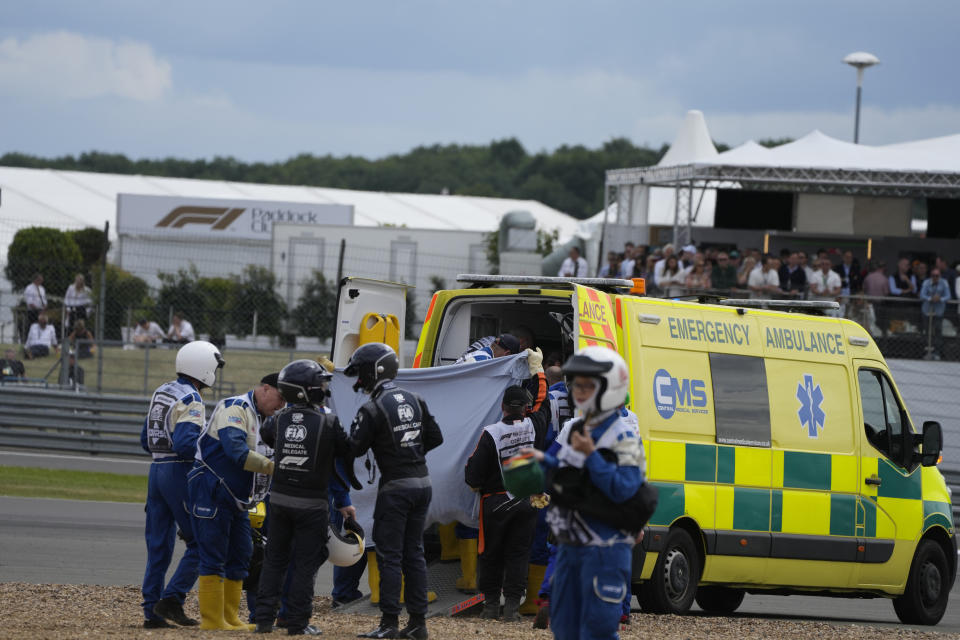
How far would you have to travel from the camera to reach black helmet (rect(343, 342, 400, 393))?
25.9ft

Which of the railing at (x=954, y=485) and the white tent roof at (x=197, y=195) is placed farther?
the white tent roof at (x=197, y=195)

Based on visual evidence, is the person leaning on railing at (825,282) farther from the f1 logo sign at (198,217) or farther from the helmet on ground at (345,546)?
the f1 logo sign at (198,217)

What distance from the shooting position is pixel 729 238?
26859mm

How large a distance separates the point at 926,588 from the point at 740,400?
8.81 feet

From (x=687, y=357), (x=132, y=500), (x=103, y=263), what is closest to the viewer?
(x=687, y=357)

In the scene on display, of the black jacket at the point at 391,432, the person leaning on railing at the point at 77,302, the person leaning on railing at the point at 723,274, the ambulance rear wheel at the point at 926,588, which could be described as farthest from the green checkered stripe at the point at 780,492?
the person leaning on railing at the point at 77,302

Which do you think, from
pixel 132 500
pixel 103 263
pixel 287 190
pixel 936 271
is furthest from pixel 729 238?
pixel 287 190

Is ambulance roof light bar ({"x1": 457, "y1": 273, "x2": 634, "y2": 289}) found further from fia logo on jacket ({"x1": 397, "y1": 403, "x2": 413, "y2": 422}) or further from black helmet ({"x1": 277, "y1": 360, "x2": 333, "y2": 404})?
black helmet ({"x1": 277, "y1": 360, "x2": 333, "y2": 404})

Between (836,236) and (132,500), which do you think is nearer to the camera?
(132,500)

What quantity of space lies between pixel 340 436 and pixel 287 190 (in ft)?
165

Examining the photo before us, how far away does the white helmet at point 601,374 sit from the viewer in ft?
18.5

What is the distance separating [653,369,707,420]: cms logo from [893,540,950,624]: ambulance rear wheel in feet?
9.01

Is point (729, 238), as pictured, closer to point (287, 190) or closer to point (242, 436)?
point (242, 436)

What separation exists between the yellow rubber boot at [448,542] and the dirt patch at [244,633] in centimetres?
97
